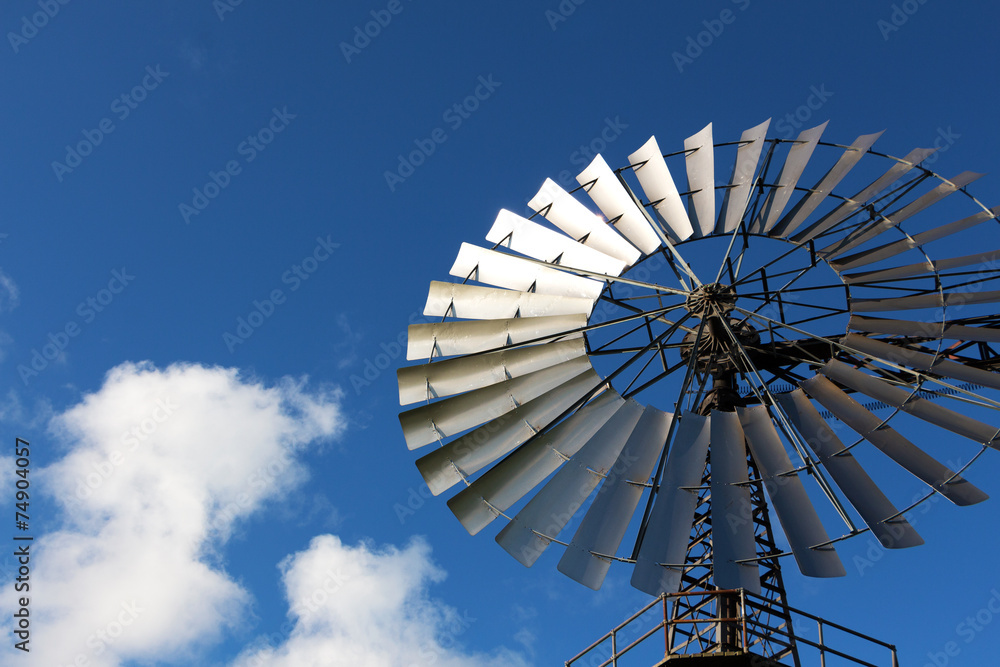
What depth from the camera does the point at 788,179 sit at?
13797 millimetres

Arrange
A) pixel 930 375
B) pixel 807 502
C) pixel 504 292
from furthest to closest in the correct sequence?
pixel 504 292 < pixel 930 375 < pixel 807 502

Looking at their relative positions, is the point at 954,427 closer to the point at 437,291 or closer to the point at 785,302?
the point at 785,302

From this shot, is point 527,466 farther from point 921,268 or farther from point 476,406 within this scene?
point 921,268

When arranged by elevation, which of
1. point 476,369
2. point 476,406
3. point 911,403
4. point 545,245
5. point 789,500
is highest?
point 545,245

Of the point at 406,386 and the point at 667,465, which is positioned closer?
the point at 667,465

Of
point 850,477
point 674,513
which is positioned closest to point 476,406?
point 674,513

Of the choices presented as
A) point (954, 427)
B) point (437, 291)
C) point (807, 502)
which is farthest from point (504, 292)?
point (954, 427)

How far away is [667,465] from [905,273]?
482cm

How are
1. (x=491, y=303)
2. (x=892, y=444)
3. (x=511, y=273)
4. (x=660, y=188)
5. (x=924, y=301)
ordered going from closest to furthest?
(x=892, y=444) < (x=924, y=301) < (x=491, y=303) < (x=660, y=188) < (x=511, y=273)

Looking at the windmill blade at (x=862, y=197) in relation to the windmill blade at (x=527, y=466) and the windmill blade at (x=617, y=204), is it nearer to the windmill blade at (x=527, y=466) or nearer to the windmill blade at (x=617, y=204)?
the windmill blade at (x=617, y=204)

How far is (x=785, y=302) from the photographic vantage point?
1316 cm

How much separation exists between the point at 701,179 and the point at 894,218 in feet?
9.59

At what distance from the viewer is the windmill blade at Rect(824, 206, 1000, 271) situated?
13.1 meters

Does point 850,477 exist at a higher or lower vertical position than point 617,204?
lower
